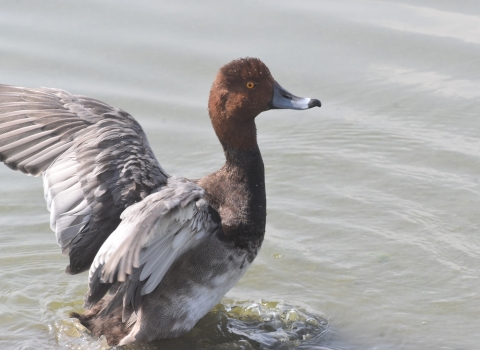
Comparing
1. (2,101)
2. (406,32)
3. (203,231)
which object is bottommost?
(203,231)

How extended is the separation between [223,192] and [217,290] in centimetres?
66

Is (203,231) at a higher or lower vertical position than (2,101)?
lower

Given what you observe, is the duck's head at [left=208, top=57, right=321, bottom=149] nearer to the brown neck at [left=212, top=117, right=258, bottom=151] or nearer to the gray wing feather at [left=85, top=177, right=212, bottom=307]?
the brown neck at [left=212, top=117, right=258, bottom=151]

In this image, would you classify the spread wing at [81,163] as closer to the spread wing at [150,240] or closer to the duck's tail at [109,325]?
the spread wing at [150,240]

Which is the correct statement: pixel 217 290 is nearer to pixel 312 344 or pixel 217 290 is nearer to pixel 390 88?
pixel 312 344

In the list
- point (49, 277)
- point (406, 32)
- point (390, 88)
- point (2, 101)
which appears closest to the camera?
point (2, 101)

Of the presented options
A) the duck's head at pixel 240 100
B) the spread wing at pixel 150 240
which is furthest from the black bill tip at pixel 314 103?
the spread wing at pixel 150 240

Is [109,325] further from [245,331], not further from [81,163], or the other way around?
[81,163]

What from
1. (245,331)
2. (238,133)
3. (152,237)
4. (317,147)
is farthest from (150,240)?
(317,147)

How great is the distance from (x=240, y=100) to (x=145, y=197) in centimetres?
105

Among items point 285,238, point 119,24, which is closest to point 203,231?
point 285,238

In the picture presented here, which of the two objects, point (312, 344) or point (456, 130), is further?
point (456, 130)

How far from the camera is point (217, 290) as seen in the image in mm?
5789

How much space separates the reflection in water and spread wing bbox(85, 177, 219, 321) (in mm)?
503
